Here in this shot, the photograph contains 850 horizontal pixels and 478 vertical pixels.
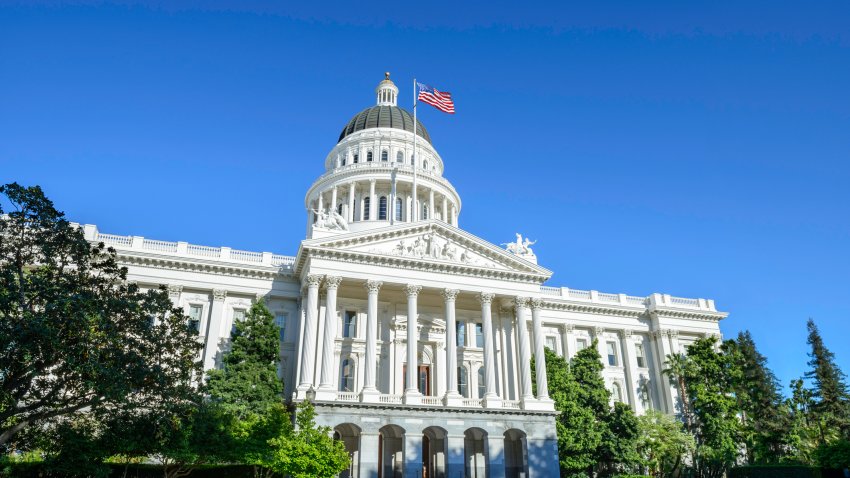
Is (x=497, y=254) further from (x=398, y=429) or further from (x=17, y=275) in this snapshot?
(x=17, y=275)

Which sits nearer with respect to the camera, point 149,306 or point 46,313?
point 46,313

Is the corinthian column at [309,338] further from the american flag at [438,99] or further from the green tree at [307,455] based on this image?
the american flag at [438,99]

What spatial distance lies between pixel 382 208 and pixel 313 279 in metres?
22.3

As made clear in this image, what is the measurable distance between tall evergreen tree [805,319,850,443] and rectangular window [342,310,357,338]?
3574 centimetres

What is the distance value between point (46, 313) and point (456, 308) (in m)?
31.4

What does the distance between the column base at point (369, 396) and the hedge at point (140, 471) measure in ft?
25.0

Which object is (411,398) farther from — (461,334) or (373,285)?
(461,334)

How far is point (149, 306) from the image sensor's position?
2459 centimetres

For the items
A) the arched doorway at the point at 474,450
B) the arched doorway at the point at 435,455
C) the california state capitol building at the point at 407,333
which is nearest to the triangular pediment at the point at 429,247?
the california state capitol building at the point at 407,333

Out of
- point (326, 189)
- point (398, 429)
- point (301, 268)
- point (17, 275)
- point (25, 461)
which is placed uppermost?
point (326, 189)

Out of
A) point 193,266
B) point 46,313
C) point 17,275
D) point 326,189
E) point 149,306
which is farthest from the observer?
point 326,189

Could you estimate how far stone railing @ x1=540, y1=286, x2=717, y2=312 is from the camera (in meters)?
55.0

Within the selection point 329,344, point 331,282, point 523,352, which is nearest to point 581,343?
point 523,352

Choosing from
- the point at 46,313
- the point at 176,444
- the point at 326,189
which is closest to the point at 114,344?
the point at 46,313
